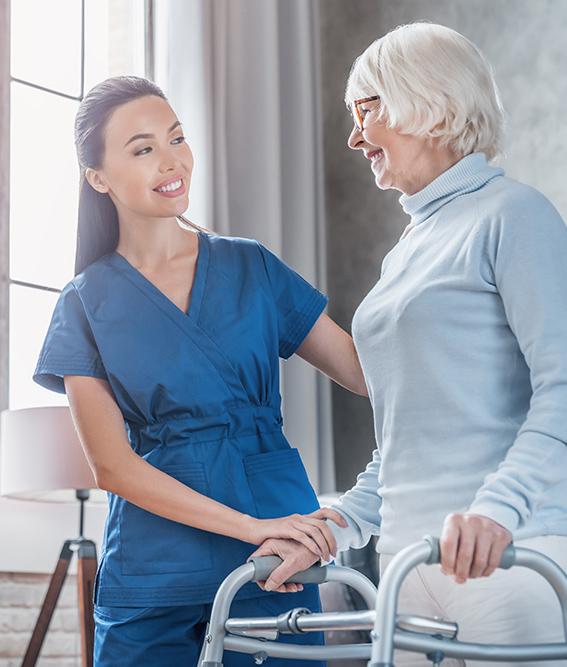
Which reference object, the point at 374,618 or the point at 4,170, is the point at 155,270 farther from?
the point at 4,170

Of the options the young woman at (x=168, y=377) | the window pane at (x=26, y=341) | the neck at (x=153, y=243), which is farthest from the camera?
the window pane at (x=26, y=341)

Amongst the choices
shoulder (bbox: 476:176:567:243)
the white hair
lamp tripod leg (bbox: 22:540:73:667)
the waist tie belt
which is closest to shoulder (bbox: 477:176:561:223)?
shoulder (bbox: 476:176:567:243)

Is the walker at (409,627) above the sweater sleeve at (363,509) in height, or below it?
below

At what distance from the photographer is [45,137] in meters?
3.98

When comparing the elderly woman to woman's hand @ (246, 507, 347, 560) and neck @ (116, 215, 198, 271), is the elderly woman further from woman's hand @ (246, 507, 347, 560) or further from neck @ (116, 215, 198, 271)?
neck @ (116, 215, 198, 271)

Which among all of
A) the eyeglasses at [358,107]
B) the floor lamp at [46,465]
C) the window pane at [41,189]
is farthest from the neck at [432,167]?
the window pane at [41,189]

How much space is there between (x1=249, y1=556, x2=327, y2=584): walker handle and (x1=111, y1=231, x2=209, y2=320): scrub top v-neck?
0.53 m

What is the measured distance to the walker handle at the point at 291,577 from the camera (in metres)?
1.48

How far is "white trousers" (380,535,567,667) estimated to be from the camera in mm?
1222

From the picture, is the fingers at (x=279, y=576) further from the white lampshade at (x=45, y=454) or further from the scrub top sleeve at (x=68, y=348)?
the white lampshade at (x=45, y=454)

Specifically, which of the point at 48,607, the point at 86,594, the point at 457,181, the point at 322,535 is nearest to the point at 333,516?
the point at 322,535

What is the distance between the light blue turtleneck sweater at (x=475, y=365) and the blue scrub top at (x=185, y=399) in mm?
406

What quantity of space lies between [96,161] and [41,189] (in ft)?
6.47

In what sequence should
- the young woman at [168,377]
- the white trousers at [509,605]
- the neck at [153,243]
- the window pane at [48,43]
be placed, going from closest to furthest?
the white trousers at [509,605], the young woman at [168,377], the neck at [153,243], the window pane at [48,43]
